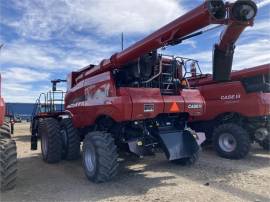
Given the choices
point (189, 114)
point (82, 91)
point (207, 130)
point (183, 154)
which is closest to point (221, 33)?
point (189, 114)

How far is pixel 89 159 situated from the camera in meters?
7.19

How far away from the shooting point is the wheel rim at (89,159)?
22.8ft

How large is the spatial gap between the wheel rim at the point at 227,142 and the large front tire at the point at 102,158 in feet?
14.3

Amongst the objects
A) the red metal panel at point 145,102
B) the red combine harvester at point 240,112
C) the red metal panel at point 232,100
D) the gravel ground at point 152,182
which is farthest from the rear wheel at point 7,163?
the red metal panel at point 232,100

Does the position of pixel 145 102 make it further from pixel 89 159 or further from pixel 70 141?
pixel 70 141

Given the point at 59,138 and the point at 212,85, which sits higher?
the point at 212,85

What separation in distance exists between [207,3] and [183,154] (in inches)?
136

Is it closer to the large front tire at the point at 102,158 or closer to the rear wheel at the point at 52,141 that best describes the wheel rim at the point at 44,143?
the rear wheel at the point at 52,141

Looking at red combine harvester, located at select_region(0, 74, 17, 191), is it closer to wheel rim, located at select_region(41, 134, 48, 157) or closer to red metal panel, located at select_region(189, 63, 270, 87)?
wheel rim, located at select_region(41, 134, 48, 157)

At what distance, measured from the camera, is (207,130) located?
11.3 meters

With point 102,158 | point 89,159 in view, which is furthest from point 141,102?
point 89,159

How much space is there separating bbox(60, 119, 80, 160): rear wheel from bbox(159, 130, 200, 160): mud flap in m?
2.60

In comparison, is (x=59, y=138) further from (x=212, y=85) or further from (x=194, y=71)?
(x=212, y=85)


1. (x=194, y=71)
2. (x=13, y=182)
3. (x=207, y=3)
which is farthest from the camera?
(x=194, y=71)
